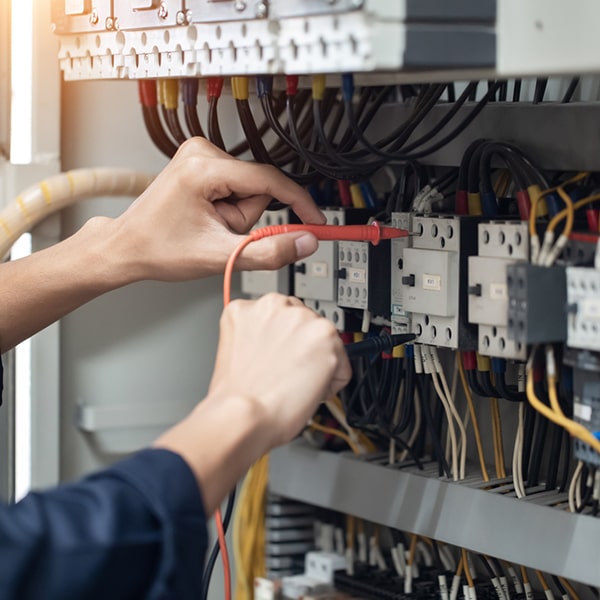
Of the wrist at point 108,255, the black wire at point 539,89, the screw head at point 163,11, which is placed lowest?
the wrist at point 108,255

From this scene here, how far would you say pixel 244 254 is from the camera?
1.24 m

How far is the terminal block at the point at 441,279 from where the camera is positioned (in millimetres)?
1337

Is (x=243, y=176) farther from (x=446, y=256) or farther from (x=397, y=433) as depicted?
(x=397, y=433)

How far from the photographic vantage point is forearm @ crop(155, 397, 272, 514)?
0.89 m

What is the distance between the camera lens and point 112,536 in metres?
0.82

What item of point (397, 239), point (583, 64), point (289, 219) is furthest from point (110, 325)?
point (583, 64)

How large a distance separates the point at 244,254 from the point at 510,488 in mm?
559

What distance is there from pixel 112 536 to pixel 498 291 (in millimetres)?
624

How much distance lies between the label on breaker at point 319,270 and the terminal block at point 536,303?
50 cm

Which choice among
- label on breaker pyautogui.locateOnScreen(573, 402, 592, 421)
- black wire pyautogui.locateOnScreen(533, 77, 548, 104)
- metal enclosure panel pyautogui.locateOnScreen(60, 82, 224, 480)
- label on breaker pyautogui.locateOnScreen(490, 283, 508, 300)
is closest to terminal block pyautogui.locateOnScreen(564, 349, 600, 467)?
label on breaker pyautogui.locateOnScreen(573, 402, 592, 421)

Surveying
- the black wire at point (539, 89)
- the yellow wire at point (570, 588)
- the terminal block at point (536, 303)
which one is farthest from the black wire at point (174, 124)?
the yellow wire at point (570, 588)

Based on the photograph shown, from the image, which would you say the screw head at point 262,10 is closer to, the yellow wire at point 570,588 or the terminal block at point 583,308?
the terminal block at point 583,308

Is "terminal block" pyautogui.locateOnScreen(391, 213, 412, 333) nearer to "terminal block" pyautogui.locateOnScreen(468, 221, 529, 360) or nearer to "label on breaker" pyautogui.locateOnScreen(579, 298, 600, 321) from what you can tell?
"terminal block" pyautogui.locateOnScreen(468, 221, 529, 360)

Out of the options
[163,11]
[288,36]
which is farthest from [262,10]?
[163,11]
